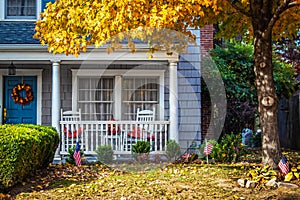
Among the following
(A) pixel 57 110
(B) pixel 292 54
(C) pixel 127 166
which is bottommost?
(C) pixel 127 166

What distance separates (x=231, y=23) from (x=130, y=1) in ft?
12.0

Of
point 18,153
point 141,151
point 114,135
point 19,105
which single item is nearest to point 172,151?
point 141,151

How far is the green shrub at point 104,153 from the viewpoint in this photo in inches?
396

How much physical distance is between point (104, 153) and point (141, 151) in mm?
854

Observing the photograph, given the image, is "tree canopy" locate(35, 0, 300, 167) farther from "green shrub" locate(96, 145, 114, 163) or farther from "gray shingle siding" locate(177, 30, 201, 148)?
"gray shingle siding" locate(177, 30, 201, 148)

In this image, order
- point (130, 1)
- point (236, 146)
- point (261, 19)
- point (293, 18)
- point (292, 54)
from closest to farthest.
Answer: point (130, 1) < point (261, 19) < point (293, 18) < point (236, 146) < point (292, 54)

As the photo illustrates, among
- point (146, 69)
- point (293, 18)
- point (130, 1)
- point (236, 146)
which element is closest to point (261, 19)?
point (293, 18)

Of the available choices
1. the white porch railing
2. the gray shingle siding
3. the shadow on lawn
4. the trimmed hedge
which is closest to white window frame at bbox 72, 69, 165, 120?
the gray shingle siding

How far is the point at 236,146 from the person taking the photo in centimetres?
1000

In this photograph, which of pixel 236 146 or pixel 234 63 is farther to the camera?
pixel 234 63

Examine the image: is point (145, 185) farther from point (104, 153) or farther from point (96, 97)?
point (96, 97)

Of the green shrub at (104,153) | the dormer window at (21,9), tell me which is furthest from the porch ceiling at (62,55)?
the green shrub at (104,153)

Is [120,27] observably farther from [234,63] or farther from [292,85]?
[292,85]

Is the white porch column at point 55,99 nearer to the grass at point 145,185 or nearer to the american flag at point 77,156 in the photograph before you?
the american flag at point 77,156
